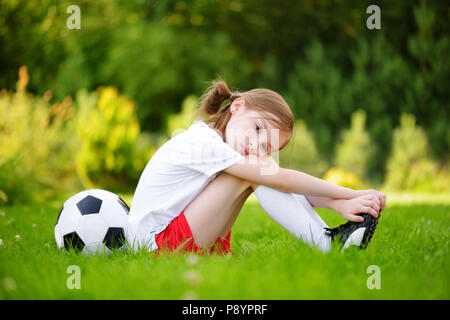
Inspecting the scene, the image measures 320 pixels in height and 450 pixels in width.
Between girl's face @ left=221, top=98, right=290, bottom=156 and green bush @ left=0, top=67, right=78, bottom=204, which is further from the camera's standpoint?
green bush @ left=0, top=67, right=78, bottom=204

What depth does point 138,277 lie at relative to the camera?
185 cm

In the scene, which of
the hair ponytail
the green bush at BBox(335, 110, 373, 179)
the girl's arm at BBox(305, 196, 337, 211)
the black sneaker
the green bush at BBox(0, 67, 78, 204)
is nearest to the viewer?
the black sneaker

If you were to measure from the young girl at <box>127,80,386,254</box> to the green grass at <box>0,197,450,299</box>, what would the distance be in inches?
5.9

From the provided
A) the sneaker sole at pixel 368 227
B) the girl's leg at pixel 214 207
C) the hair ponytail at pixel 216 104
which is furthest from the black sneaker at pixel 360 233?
the hair ponytail at pixel 216 104

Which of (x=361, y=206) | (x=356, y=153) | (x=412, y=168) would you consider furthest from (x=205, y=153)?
(x=356, y=153)

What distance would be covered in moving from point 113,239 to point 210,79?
450 inches

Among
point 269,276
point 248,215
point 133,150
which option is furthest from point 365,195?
point 133,150

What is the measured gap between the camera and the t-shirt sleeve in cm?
235

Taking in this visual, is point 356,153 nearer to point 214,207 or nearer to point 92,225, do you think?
point 214,207

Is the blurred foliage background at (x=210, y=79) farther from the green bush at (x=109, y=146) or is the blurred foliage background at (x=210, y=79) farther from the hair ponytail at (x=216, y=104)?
the hair ponytail at (x=216, y=104)

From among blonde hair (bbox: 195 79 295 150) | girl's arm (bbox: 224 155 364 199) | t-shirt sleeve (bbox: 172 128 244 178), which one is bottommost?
girl's arm (bbox: 224 155 364 199)

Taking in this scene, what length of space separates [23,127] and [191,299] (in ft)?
17.4

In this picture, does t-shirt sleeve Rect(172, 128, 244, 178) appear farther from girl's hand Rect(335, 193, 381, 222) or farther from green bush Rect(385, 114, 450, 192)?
green bush Rect(385, 114, 450, 192)

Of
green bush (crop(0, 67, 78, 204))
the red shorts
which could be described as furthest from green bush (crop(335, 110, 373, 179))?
the red shorts
